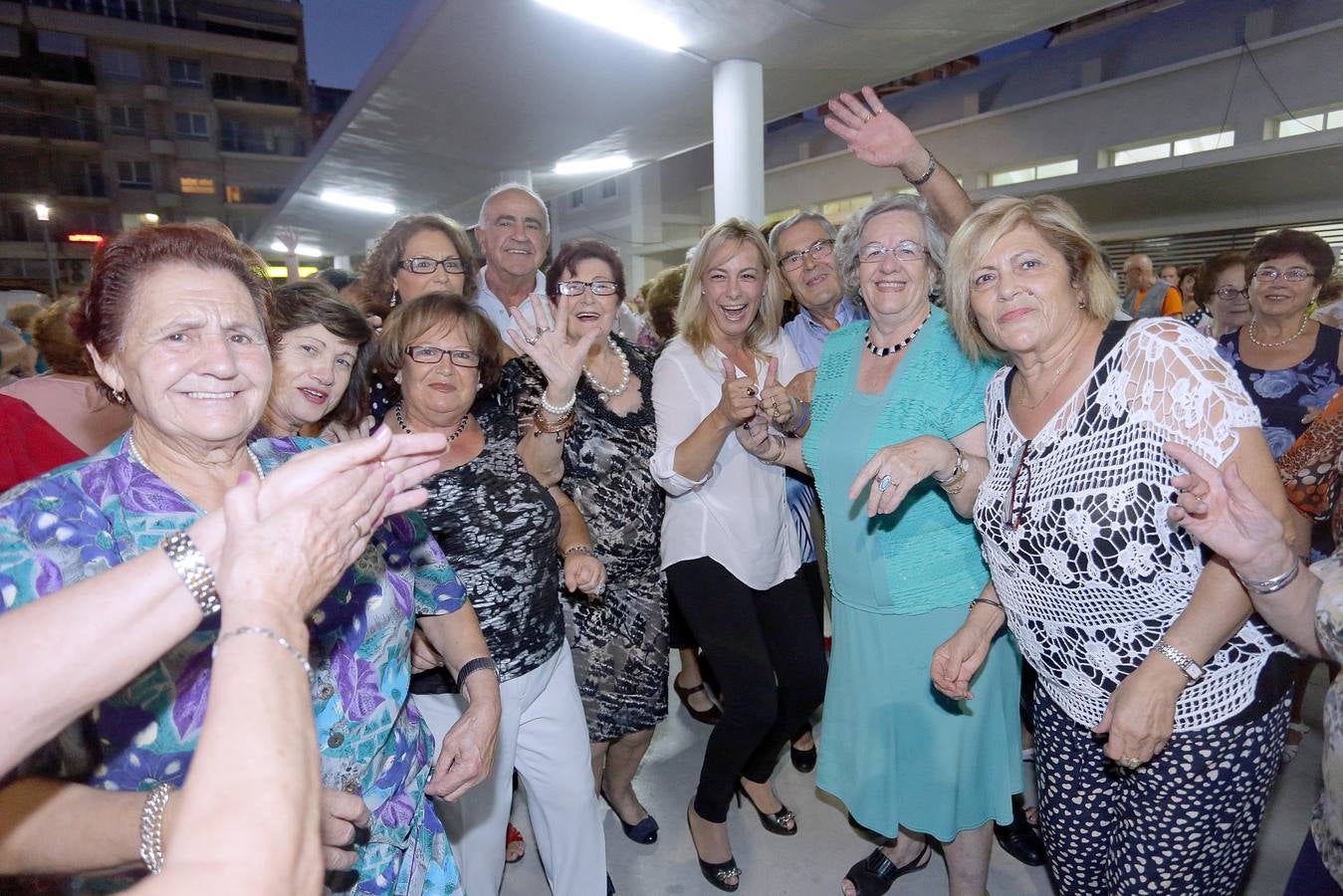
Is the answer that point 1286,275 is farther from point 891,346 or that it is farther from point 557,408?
point 557,408

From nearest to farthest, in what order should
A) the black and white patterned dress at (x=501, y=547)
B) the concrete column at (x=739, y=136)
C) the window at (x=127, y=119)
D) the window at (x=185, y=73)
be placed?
1. the black and white patterned dress at (x=501, y=547)
2. the concrete column at (x=739, y=136)
3. the window at (x=127, y=119)
4. the window at (x=185, y=73)

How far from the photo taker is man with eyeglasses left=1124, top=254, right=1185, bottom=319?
6.48 metres

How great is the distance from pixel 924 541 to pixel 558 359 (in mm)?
1214

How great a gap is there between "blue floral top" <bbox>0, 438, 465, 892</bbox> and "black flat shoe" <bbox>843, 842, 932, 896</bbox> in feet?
4.94

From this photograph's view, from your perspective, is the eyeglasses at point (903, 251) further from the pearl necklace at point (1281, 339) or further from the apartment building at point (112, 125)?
the apartment building at point (112, 125)

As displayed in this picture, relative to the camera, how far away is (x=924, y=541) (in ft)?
6.86

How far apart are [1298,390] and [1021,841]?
228 centimetres

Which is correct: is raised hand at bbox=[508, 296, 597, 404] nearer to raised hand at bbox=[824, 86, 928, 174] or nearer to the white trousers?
the white trousers

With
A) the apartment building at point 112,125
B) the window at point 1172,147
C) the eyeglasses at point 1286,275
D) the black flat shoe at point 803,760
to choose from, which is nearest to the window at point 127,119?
the apartment building at point 112,125

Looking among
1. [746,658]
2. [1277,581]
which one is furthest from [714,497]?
[1277,581]

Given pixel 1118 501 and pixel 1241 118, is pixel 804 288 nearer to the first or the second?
pixel 1118 501

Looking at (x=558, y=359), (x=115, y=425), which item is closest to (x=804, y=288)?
(x=558, y=359)

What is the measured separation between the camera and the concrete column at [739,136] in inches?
237

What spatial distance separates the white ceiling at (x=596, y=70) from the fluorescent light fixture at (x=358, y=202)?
3054 mm
